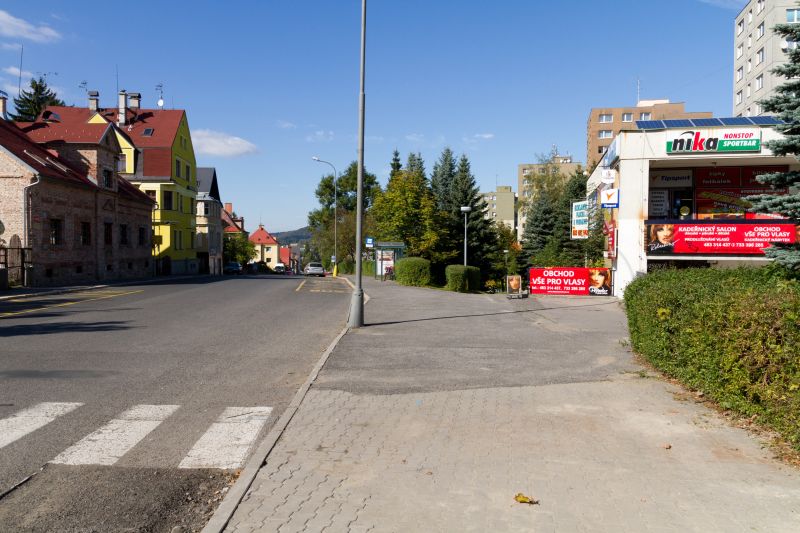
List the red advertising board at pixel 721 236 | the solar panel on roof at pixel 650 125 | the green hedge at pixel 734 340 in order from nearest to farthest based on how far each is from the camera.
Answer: the green hedge at pixel 734 340, the red advertising board at pixel 721 236, the solar panel on roof at pixel 650 125

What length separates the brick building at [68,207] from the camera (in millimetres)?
28609

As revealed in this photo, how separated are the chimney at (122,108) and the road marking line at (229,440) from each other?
5617 centimetres

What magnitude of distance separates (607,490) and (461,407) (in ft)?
8.42

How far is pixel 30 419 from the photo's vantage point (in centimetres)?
620

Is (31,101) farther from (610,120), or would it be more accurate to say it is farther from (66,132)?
(610,120)

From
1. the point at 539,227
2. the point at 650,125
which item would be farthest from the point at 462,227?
the point at 650,125

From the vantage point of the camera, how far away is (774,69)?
8.81m

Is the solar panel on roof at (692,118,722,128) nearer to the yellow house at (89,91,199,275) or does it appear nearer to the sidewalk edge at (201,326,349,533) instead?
the sidewalk edge at (201,326,349,533)

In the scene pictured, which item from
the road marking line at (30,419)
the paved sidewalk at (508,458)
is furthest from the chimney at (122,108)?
the road marking line at (30,419)

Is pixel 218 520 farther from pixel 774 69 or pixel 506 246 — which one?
pixel 506 246

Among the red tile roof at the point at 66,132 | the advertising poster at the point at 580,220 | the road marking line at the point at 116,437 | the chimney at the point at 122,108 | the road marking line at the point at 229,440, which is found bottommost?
the road marking line at the point at 229,440

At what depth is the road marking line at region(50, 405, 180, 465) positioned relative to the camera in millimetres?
5102

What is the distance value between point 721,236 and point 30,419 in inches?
945

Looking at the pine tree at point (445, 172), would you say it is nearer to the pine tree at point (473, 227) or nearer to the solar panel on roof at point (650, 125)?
the pine tree at point (473, 227)
